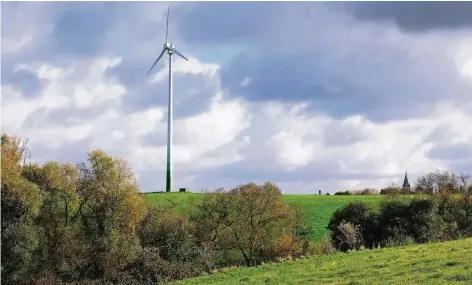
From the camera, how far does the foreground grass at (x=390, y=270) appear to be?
2292cm

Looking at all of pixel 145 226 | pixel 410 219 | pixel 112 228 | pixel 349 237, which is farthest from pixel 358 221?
pixel 112 228

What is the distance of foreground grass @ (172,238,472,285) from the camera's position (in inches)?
902

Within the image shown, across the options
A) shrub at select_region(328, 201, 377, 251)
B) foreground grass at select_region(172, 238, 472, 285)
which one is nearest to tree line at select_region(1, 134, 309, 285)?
shrub at select_region(328, 201, 377, 251)

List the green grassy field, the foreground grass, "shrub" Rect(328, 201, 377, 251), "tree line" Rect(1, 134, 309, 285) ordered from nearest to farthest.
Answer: the foreground grass
"tree line" Rect(1, 134, 309, 285)
"shrub" Rect(328, 201, 377, 251)
the green grassy field

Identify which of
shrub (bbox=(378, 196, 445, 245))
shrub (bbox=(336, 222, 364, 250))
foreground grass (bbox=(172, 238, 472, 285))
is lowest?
foreground grass (bbox=(172, 238, 472, 285))

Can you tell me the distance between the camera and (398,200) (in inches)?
2352

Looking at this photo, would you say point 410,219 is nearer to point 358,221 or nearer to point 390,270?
point 358,221

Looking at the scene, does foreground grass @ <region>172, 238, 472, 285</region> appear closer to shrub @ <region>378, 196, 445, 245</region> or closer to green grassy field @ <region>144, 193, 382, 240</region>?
shrub @ <region>378, 196, 445, 245</region>

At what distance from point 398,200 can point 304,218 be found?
10177mm

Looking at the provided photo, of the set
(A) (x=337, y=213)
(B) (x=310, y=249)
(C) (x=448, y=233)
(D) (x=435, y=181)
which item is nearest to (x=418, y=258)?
(B) (x=310, y=249)

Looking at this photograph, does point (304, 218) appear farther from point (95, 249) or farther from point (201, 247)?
point (95, 249)

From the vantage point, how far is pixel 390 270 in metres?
26.1

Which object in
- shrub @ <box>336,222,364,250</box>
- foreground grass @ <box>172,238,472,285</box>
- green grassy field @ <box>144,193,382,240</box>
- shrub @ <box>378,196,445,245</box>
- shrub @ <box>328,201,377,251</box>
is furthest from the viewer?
green grassy field @ <box>144,193,382,240</box>

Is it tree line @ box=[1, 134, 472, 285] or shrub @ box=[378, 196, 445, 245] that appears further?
shrub @ box=[378, 196, 445, 245]
